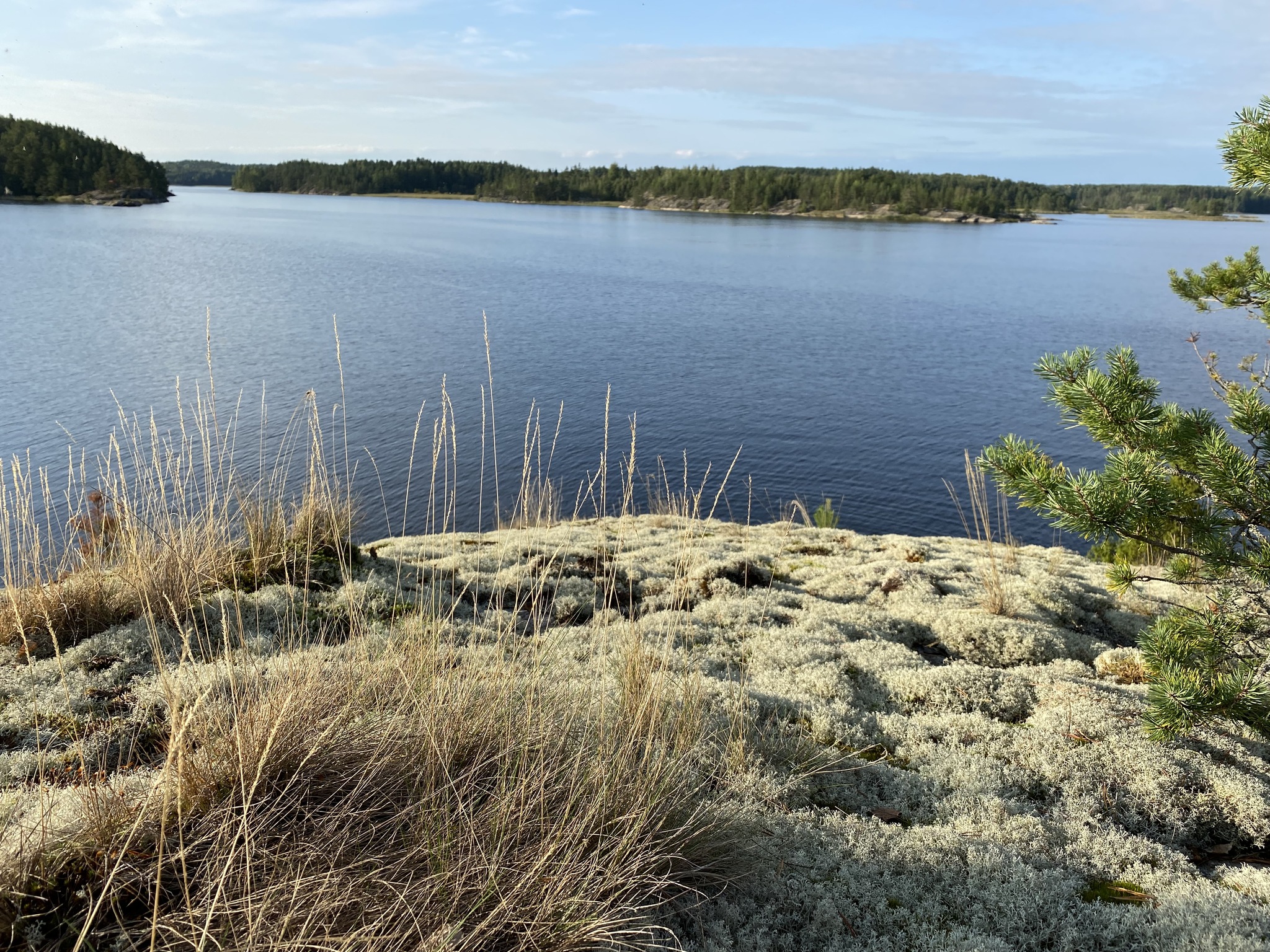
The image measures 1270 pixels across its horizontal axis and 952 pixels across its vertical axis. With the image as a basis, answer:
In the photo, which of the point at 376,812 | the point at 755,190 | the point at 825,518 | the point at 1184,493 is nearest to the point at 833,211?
the point at 755,190

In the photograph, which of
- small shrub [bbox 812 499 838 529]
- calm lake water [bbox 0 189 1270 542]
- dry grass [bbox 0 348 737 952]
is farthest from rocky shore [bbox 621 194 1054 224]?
dry grass [bbox 0 348 737 952]

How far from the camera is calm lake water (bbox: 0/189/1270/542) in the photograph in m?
20.8

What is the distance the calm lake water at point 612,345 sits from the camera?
20781 mm

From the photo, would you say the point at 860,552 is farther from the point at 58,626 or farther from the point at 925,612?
the point at 58,626

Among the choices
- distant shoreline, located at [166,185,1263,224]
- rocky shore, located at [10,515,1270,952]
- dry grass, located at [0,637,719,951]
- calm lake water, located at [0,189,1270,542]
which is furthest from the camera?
distant shoreline, located at [166,185,1263,224]

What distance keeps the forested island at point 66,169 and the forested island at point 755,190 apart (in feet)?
203

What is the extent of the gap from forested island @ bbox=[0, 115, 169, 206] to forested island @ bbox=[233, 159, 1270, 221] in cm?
6195

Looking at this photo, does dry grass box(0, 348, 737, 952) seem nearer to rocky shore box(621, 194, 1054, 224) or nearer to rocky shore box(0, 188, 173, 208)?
rocky shore box(0, 188, 173, 208)

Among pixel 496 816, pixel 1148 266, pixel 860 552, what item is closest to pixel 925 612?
pixel 860 552

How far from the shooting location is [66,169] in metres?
107

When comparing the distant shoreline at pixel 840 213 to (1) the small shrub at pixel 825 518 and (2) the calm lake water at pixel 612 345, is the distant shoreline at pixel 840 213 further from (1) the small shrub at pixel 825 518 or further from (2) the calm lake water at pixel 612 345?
(1) the small shrub at pixel 825 518

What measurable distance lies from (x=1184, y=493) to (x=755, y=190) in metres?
142

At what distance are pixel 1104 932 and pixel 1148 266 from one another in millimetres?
78846

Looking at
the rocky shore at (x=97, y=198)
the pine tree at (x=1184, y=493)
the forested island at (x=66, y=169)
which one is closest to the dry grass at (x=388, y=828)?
the pine tree at (x=1184, y=493)
